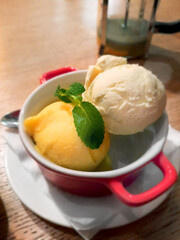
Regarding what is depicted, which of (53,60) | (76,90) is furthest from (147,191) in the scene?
(53,60)

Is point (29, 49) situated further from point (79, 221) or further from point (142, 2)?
point (79, 221)

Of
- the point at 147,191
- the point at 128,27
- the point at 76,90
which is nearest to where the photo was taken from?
the point at 147,191

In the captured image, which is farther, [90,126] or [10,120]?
[10,120]

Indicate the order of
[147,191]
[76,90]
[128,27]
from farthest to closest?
[128,27], [76,90], [147,191]

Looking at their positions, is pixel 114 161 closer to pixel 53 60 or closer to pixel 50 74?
pixel 50 74

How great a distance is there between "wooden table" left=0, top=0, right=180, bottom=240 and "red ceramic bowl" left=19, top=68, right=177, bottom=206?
→ 0.09 meters

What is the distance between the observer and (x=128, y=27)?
849 mm

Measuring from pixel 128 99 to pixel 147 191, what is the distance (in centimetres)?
16

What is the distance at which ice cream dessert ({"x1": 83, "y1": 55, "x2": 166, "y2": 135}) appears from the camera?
420 mm

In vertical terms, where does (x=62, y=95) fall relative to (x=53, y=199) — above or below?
above

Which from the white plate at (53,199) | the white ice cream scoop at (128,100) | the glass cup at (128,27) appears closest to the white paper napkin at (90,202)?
the white plate at (53,199)

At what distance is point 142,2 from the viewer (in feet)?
2.69

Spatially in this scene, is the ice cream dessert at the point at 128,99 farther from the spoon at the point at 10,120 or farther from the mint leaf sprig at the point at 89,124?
the spoon at the point at 10,120

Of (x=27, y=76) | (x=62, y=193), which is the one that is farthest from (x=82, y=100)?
(x=27, y=76)
